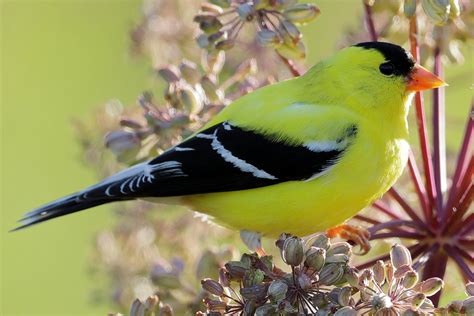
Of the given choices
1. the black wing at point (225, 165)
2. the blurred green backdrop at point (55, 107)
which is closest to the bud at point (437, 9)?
the black wing at point (225, 165)

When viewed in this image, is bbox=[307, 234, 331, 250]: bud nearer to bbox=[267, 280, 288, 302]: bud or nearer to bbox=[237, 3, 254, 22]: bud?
bbox=[267, 280, 288, 302]: bud

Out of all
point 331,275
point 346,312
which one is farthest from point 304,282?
point 346,312

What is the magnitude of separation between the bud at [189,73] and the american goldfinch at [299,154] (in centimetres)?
17

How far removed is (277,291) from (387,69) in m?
1.21

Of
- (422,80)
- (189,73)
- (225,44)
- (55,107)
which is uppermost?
(225,44)

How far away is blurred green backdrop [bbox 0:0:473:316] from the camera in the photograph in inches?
274

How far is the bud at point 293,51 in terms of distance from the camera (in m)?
3.23

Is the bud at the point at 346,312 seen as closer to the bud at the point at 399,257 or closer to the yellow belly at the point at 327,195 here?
the bud at the point at 399,257

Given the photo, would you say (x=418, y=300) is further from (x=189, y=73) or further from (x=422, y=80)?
(x=189, y=73)

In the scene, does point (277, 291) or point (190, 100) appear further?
point (190, 100)

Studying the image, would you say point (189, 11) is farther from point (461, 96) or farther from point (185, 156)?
point (461, 96)

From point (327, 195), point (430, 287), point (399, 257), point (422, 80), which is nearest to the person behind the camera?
point (430, 287)

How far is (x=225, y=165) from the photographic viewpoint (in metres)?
3.24

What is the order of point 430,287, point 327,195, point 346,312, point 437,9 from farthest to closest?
point 327,195
point 437,9
point 430,287
point 346,312
